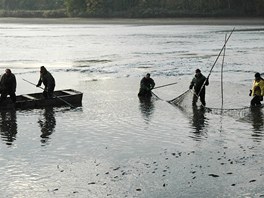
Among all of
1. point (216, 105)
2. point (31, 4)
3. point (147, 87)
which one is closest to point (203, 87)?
point (216, 105)

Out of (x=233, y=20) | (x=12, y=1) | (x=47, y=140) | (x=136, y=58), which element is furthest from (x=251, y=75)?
(x=12, y=1)

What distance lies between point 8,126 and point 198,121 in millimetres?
6041

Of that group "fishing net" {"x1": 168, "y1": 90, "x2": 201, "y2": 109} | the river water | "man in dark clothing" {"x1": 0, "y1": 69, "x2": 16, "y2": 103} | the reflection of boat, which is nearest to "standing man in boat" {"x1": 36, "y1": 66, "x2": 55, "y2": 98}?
the reflection of boat

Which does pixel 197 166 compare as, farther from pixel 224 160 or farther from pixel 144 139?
pixel 144 139

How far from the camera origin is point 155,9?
106562 mm

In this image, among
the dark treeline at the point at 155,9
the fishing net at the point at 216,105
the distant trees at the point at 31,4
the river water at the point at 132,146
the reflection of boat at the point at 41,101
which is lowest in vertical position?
the river water at the point at 132,146

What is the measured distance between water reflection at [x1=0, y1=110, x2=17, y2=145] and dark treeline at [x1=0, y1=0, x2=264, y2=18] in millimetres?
83728

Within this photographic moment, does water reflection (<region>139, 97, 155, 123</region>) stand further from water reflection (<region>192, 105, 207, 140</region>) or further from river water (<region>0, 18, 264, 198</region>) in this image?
Answer: water reflection (<region>192, 105, 207, 140</region>)

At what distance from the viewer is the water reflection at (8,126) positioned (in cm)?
1470

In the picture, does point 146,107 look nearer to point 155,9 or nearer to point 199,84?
point 199,84

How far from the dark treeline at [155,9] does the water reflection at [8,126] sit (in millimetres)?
83728

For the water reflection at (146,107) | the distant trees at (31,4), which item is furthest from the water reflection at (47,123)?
the distant trees at (31,4)

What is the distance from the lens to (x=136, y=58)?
38.7 metres

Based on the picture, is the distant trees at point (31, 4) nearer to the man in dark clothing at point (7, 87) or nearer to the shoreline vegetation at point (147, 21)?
the shoreline vegetation at point (147, 21)
